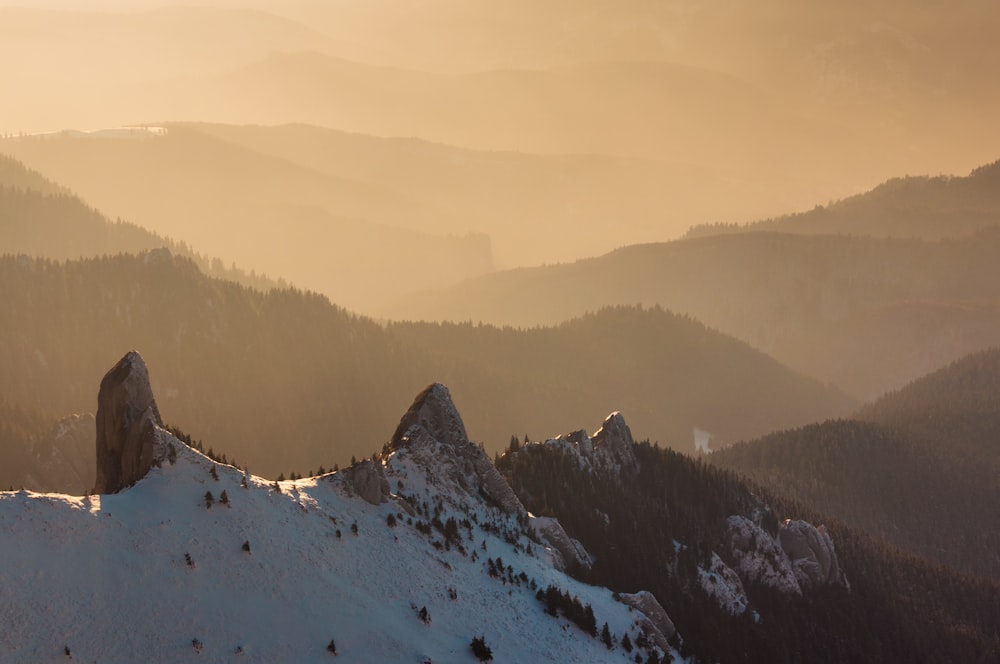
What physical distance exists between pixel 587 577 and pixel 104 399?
166ft

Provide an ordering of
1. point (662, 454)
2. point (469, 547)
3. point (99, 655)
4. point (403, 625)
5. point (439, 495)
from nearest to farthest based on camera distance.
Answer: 1. point (99, 655)
2. point (403, 625)
3. point (469, 547)
4. point (439, 495)
5. point (662, 454)

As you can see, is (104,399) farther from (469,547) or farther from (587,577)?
(587,577)

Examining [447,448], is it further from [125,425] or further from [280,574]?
[125,425]

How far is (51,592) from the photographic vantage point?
2414 inches

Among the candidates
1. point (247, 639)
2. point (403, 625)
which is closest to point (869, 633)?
point (403, 625)

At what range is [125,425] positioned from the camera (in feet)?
254

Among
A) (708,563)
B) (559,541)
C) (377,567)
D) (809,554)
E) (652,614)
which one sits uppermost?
(377,567)

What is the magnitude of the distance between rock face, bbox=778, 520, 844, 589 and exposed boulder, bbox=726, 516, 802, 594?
10.3ft

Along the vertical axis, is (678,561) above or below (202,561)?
below

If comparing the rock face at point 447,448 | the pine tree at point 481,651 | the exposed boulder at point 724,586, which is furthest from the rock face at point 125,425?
the exposed boulder at point 724,586

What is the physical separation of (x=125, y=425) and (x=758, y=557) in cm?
10294

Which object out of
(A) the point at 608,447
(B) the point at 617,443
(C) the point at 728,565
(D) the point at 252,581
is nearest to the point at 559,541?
(C) the point at 728,565

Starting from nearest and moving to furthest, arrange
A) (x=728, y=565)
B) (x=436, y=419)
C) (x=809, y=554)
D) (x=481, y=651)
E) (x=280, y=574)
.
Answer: (x=280, y=574) < (x=481, y=651) < (x=436, y=419) < (x=728, y=565) < (x=809, y=554)

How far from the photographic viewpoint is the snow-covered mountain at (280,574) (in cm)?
6247
